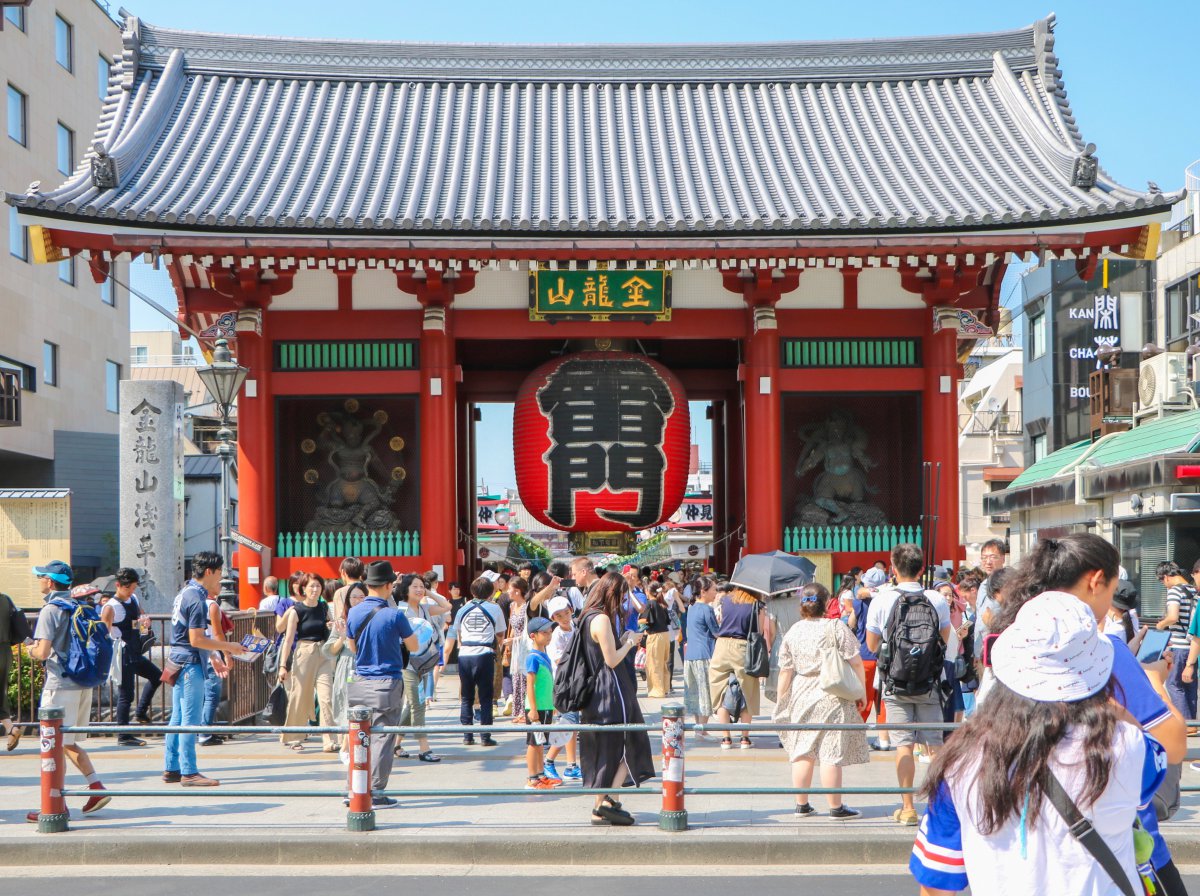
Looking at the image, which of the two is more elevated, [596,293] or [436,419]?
[596,293]

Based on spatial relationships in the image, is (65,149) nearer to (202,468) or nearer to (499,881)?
(202,468)

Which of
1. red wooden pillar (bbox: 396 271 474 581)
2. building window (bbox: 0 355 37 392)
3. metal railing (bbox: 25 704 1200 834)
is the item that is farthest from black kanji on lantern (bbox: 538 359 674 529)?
building window (bbox: 0 355 37 392)

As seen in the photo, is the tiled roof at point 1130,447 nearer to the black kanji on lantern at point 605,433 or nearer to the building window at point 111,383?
the black kanji on lantern at point 605,433

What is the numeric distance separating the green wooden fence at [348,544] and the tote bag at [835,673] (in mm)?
9770

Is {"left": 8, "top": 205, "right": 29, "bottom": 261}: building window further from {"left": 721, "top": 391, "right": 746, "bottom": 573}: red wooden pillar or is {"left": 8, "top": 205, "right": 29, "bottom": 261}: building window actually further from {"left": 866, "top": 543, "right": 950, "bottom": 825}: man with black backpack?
{"left": 866, "top": 543, "right": 950, "bottom": 825}: man with black backpack

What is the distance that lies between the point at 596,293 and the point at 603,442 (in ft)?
6.75

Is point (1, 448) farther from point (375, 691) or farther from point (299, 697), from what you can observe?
point (375, 691)

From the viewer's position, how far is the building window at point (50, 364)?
34.3 m

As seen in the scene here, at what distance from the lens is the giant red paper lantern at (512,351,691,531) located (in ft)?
59.0

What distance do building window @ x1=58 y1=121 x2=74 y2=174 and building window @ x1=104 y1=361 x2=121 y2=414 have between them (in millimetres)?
5791

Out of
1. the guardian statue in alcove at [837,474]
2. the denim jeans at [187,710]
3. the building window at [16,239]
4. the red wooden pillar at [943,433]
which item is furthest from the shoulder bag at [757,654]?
the building window at [16,239]

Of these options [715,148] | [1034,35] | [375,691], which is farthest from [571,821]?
[1034,35]

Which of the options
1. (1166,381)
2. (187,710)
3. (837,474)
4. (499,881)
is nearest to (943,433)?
(837,474)

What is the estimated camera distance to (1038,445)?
42812mm
